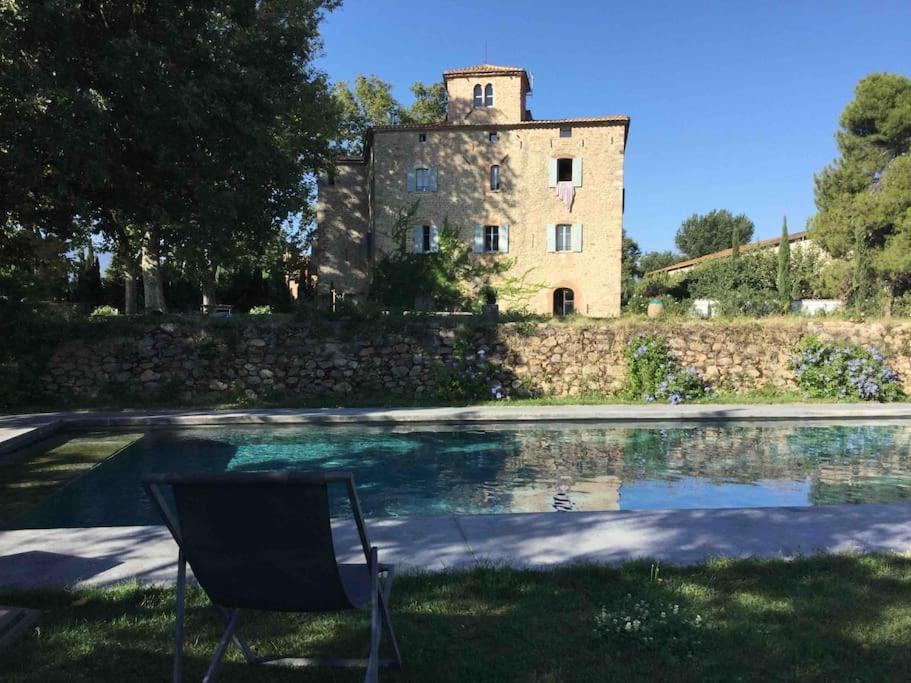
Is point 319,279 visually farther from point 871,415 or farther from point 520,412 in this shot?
point 871,415

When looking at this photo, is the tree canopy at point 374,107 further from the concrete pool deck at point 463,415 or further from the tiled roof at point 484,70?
the concrete pool deck at point 463,415

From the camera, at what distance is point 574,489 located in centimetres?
697

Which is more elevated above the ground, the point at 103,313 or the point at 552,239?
the point at 552,239

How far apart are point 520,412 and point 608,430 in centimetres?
156

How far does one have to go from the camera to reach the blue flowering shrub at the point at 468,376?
13.5 m

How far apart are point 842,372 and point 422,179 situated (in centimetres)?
1956

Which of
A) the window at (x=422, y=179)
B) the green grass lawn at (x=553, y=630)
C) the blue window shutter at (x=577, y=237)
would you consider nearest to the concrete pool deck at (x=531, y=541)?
the green grass lawn at (x=553, y=630)

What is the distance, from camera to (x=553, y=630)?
2982mm

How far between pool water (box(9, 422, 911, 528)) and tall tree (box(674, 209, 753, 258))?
2442 inches

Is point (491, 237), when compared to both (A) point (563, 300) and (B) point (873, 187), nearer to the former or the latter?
(A) point (563, 300)

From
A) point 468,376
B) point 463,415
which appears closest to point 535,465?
point 463,415

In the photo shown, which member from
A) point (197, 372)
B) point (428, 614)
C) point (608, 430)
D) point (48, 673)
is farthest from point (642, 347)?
point (48, 673)

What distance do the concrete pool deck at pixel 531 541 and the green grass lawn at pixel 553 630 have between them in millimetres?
299

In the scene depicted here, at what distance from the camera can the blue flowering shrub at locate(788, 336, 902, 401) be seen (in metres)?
13.3
